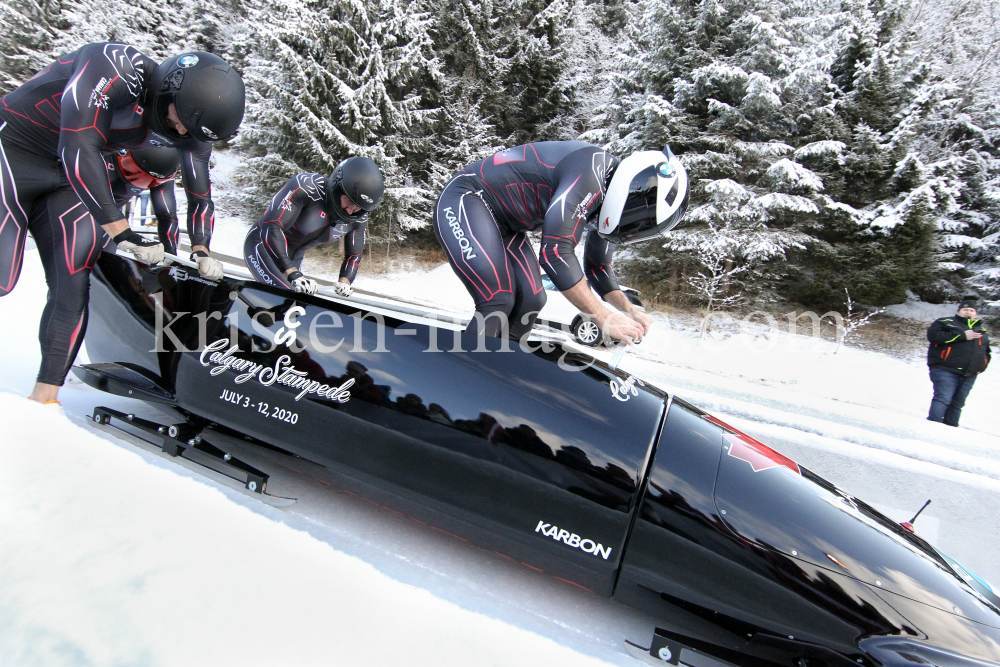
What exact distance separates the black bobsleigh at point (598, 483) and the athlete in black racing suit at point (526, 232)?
1.17ft

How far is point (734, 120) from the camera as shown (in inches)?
369

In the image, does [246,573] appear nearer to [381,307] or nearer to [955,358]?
[381,307]

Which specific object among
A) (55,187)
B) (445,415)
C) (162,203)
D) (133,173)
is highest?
(133,173)

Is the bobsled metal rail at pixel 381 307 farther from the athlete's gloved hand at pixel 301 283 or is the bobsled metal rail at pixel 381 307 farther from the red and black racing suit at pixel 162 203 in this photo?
the red and black racing suit at pixel 162 203

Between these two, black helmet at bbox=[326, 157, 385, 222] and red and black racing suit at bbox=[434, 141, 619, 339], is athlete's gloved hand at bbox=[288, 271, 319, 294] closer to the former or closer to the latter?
black helmet at bbox=[326, 157, 385, 222]

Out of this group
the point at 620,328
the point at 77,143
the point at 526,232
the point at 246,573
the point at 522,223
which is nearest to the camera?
the point at 246,573

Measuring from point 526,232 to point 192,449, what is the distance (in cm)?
168

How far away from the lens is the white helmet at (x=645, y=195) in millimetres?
1878

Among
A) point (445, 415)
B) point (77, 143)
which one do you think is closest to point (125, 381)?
point (77, 143)

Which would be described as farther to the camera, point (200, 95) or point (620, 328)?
point (200, 95)

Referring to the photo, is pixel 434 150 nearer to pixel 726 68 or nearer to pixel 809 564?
pixel 726 68

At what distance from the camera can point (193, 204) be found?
2.79 metres

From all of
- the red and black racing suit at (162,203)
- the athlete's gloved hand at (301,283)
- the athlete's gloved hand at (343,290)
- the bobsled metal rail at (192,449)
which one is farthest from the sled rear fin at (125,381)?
the red and black racing suit at (162,203)

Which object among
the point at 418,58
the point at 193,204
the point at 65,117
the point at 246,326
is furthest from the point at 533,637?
the point at 418,58
